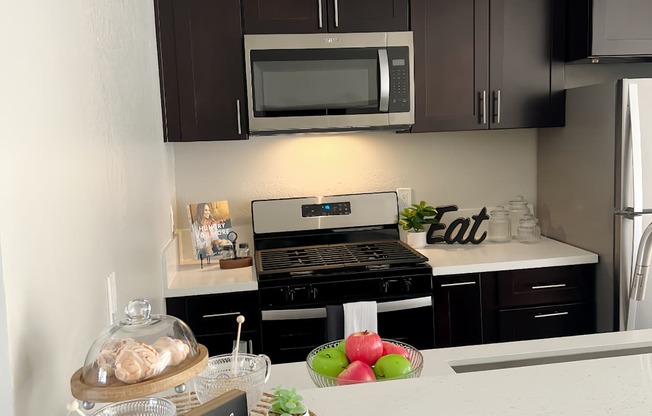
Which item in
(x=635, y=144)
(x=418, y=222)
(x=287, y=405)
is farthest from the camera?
(x=418, y=222)

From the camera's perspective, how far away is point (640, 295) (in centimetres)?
201

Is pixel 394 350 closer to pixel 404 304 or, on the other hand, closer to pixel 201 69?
pixel 404 304

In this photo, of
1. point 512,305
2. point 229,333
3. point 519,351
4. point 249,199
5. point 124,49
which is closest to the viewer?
Result: point 519,351

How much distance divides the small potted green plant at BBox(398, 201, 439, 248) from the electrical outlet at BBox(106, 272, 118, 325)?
1.87 metres

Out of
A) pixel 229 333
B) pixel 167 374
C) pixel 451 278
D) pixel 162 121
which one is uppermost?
pixel 162 121

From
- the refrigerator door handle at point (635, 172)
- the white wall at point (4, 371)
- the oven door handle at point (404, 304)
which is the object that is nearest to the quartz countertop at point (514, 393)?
the white wall at point (4, 371)

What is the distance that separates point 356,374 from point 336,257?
5.60 ft

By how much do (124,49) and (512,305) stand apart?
2.01m

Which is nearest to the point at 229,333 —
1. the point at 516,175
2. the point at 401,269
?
the point at 401,269

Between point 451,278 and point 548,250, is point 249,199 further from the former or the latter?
point 548,250

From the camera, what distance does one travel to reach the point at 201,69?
2818 mm

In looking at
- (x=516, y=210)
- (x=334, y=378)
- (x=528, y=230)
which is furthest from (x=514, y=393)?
(x=516, y=210)

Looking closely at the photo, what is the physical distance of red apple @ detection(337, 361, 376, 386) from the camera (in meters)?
1.21

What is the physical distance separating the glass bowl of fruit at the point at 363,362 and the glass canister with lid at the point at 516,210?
7.20 feet
